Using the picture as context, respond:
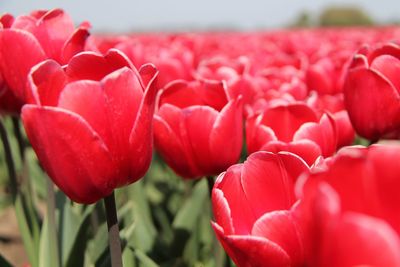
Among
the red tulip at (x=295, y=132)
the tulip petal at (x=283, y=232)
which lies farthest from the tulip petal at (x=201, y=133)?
the tulip petal at (x=283, y=232)

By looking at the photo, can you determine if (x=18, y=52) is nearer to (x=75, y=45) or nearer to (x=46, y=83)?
(x=75, y=45)

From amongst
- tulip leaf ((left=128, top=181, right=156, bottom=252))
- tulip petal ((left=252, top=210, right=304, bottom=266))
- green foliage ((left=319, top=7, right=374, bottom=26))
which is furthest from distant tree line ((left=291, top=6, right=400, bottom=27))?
tulip petal ((left=252, top=210, right=304, bottom=266))

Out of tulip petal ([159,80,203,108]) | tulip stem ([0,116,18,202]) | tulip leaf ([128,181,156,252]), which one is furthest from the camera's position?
tulip leaf ([128,181,156,252])

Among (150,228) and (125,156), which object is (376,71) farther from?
(150,228)

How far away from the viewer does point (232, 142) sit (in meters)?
1.24

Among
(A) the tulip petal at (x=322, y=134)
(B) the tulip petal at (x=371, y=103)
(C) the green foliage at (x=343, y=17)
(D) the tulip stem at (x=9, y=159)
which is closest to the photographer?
(A) the tulip petal at (x=322, y=134)

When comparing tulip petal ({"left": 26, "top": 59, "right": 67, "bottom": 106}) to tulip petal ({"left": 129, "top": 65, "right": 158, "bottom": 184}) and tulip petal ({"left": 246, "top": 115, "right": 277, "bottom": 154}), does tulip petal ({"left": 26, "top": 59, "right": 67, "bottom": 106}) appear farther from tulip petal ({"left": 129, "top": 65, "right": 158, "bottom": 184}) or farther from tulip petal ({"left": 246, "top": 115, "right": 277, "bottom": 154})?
tulip petal ({"left": 246, "top": 115, "right": 277, "bottom": 154})

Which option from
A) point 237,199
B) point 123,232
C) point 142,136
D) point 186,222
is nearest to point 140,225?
point 186,222

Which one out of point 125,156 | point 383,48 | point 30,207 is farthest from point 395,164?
point 30,207

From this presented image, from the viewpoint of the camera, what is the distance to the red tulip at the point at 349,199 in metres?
0.57

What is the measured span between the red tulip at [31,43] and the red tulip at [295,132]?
1.47 ft

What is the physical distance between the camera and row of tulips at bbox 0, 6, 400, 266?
61 centimetres

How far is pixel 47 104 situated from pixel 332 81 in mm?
1371

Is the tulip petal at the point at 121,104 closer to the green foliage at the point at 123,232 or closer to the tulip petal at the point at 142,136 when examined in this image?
the tulip petal at the point at 142,136
